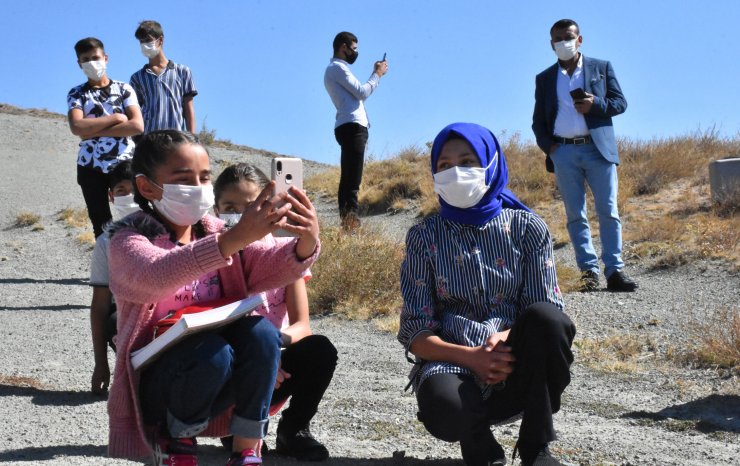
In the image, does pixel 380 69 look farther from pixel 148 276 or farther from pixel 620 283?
pixel 148 276

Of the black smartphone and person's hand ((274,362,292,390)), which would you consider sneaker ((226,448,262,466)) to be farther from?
the black smartphone

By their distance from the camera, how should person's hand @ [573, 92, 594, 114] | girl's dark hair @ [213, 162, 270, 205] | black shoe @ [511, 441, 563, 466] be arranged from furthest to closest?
person's hand @ [573, 92, 594, 114], girl's dark hair @ [213, 162, 270, 205], black shoe @ [511, 441, 563, 466]

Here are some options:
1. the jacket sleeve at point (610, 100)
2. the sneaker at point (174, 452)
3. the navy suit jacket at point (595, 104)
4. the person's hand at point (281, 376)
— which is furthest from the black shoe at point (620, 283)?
the sneaker at point (174, 452)

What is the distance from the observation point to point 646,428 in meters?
4.68

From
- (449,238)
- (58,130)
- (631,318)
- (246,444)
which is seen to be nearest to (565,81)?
(631,318)

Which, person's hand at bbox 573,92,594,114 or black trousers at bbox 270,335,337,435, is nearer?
black trousers at bbox 270,335,337,435

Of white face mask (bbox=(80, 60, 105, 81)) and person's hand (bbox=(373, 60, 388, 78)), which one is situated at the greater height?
person's hand (bbox=(373, 60, 388, 78))

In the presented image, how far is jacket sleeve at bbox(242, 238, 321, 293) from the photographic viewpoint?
3473 millimetres

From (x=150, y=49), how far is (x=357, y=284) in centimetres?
246

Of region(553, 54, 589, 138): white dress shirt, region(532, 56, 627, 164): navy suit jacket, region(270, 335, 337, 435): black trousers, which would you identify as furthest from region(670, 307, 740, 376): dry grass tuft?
region(270, 335, 337, 435): black trousers

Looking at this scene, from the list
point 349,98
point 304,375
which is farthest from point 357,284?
point 304,375

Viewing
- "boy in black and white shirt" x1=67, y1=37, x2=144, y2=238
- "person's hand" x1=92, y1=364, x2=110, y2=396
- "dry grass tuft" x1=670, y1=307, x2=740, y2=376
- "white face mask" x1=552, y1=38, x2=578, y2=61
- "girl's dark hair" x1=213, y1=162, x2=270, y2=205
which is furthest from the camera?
"white face mask" x1=552, y1=38, x2=578, y2=61

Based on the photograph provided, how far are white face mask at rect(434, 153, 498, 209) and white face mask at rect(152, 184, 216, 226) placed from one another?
0.90 metres

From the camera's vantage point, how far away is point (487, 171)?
151 inches
